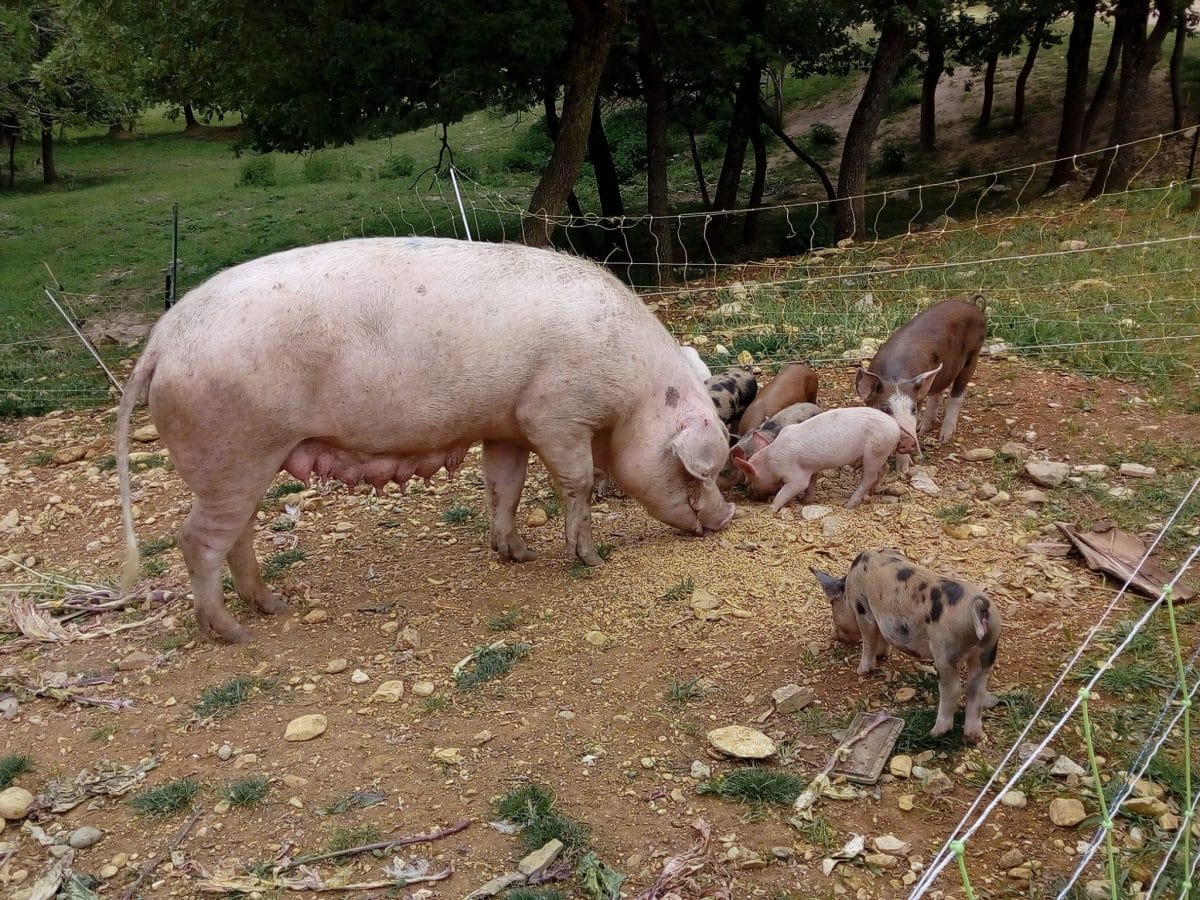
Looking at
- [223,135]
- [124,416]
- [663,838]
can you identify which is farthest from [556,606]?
[223,135]

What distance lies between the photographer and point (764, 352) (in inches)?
347

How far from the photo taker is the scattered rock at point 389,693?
4.66 meters

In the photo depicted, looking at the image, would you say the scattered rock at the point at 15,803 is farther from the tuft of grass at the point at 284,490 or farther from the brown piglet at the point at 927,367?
the brown piglet at the point at 927,367

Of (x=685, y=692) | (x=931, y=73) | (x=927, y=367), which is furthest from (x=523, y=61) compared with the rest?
(x=931, y=73)

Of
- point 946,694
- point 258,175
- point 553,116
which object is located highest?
point 553,116

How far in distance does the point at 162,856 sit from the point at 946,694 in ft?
9.96

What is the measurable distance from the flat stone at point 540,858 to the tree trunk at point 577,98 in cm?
805

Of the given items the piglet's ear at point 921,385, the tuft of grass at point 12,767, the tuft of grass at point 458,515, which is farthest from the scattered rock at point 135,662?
the piglet's ear at point 921,385

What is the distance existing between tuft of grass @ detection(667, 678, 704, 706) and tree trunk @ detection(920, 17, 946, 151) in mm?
14904

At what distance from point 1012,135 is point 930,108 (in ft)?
6.27

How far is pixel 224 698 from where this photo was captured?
470 centimetres

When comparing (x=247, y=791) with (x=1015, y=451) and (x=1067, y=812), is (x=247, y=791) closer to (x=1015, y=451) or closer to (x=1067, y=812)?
(x=1067, y=812)

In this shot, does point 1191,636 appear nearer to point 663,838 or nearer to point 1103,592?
point 1103,592

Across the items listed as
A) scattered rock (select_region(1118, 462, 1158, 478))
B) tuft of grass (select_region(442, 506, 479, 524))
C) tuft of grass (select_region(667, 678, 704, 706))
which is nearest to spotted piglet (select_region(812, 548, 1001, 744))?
tuft of grass (select_region(667, 678, 704, 706))
